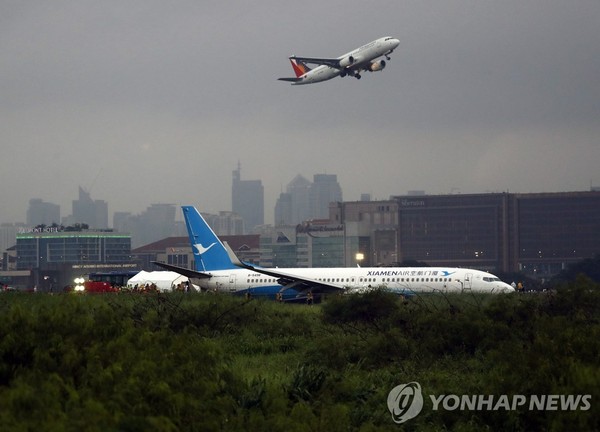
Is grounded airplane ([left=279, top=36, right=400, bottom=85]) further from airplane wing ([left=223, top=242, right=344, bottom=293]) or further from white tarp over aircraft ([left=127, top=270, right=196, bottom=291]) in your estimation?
airplane wing ([left=223, top=242, right=344, bottom=293])

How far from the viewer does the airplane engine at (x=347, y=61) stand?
110 m

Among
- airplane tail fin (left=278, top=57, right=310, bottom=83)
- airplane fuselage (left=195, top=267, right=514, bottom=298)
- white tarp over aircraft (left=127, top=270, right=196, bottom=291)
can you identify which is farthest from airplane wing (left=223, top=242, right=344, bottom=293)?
airplane tail fin (left=278, top=57, right=310, bottom=83)

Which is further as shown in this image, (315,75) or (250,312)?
(315,75)

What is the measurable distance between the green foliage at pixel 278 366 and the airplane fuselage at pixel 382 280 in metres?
20.5

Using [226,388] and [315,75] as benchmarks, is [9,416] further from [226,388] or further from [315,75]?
[315,75]

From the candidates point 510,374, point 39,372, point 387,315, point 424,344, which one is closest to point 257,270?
point 387,315

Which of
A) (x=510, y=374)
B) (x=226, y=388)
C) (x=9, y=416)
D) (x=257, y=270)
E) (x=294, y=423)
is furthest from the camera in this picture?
(x=257, y=270)

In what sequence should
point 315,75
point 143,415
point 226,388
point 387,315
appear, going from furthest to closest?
point 315,75 → point 387,315 → point 226,388 → point 143,415

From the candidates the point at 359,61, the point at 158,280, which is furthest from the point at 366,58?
the point at 158,280

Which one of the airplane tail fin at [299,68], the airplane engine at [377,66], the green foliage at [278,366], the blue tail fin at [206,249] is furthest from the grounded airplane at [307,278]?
the airplane tail fin at [299,68]

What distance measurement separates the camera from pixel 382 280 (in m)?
68.4

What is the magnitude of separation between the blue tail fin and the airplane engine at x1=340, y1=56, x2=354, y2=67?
36585 millimetres

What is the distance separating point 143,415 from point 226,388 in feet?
22.9

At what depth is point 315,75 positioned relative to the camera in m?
117
